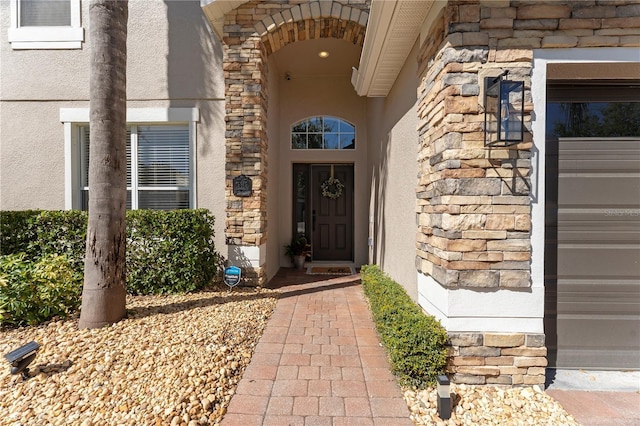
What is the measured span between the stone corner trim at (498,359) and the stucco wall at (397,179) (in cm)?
74

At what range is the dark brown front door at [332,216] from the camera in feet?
22.3

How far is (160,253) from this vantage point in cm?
409

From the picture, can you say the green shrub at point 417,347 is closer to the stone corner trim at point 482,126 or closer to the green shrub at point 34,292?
the stone corner trim at point 482,126

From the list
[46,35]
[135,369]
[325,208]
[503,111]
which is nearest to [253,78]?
[325,208]

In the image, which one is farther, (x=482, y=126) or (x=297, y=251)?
(x=297, y=251)

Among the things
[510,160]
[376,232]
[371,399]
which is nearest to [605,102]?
[510,160]

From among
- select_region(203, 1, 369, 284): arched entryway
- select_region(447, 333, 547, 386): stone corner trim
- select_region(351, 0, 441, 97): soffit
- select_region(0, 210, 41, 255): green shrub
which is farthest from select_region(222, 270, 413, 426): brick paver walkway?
select_region(0, 210, 41, 255): green shrub

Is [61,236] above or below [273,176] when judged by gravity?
below

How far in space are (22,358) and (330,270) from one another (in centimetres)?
463

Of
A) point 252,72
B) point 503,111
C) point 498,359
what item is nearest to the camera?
point 503,111

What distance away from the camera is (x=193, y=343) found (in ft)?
8.78

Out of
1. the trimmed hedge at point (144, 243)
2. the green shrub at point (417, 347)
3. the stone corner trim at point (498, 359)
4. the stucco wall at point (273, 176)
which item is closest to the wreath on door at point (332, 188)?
the stucco wall at point (273, 176)

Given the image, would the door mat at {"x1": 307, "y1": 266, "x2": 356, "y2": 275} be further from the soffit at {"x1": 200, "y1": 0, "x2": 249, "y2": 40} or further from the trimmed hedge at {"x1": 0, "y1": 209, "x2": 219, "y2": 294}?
the soffit at {"x1": 200, "y1": 0, "x2": 249, "y2": 40}

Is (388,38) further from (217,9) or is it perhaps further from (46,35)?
(46,35)
